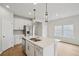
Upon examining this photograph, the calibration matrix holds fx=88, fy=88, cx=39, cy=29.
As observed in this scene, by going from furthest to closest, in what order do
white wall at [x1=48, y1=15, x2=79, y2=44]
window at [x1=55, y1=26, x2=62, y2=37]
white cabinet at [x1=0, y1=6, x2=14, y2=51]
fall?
white cabinet at [x1=0, y1=6, x2=14, y2=51], window at [x1=55, y1=26, x2=62, y2=37], white wall at [x1=48, y1=15, x2=79, y2=44]

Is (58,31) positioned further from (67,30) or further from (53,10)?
(53,10)

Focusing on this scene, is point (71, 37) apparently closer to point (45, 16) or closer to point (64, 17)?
point (64, 17)

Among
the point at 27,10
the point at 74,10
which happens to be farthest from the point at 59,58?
the point at 27,10

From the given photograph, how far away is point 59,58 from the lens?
1.64 meters

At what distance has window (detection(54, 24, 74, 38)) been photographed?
1.95 meters

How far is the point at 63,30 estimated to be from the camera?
2031 millimetres

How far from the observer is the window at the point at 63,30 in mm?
1953

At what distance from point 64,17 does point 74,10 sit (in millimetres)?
255

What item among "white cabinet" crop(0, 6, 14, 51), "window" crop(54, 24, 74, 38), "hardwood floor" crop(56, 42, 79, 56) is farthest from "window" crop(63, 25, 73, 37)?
"white cabinet" crop(0, 6, 14, 51)

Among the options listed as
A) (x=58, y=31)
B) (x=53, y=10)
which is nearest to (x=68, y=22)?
(x=58, y=31)

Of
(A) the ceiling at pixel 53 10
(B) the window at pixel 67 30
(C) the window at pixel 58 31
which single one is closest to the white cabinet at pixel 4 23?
(A) the ceiling at pixel 53 10

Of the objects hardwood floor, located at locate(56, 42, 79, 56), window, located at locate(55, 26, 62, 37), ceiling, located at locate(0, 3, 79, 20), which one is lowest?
hardwood floor, located at locate(56, 42, 79, 56)

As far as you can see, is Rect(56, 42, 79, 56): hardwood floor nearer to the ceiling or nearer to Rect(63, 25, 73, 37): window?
Rect(63, 25, 73, 37): window

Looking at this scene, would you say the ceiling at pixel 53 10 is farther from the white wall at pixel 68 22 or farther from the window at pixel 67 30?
the window at pixel 67 30
